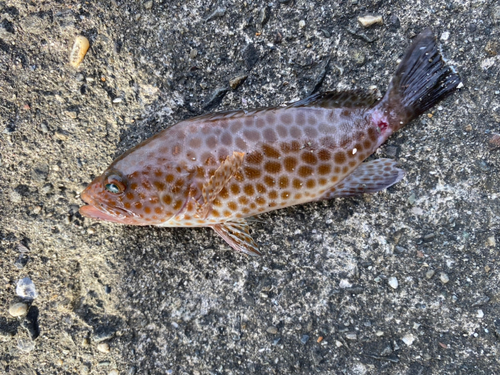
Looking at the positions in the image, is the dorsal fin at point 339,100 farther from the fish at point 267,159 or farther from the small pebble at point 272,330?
the small pebble at point 272,330

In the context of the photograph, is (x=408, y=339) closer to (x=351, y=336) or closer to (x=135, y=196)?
(x=351, y=336)

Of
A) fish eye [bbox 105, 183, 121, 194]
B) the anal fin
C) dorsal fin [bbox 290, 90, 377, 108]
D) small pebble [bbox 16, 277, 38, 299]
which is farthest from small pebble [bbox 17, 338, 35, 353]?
dorsal fin [bbox 290, 90, 377, 108]

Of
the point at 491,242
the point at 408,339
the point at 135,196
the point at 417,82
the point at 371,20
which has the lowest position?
the point at 408,339

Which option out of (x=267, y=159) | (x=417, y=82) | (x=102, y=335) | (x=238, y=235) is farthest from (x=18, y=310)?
(x=417, y=82)

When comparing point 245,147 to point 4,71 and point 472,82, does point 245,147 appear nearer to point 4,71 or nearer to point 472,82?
point 472,82

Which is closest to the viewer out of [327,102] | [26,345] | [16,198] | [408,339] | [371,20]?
[408,339]

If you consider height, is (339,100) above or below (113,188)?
above

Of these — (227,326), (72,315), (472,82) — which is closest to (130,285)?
(72,315)

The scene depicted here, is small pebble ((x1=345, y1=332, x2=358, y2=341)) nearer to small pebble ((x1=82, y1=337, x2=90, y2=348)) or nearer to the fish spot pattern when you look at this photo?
the fish spot pattern
